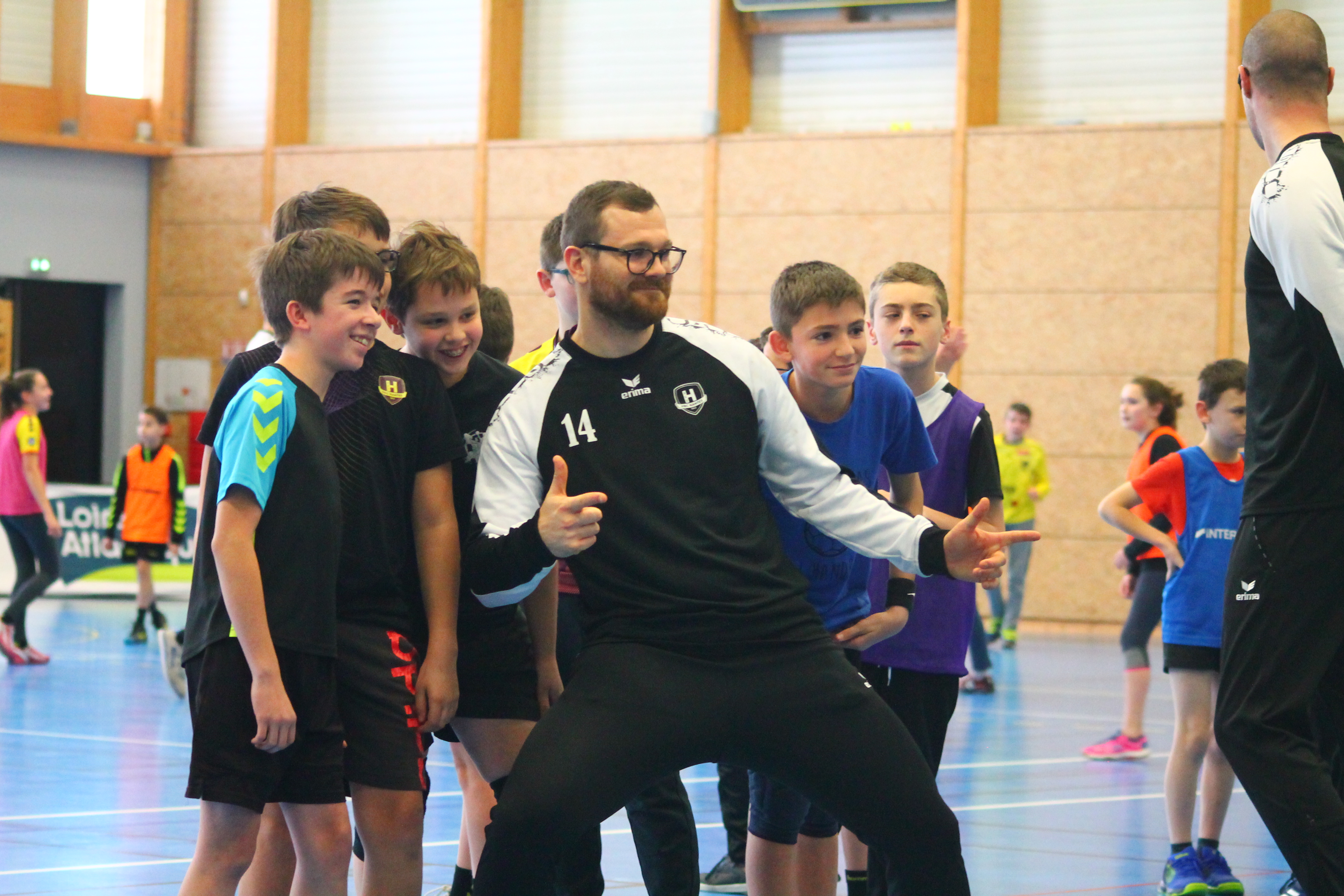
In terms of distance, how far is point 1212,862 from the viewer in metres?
5.16

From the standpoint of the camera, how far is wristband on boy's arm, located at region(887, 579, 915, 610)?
13.2 feet

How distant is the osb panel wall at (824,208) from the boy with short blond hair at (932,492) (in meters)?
11.7

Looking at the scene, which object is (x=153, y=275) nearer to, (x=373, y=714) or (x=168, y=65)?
(x=168, y=65)

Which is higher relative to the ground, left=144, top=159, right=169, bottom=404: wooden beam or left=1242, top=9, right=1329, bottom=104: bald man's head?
left=144, top=159, right=169, bottom=404: wooden beam

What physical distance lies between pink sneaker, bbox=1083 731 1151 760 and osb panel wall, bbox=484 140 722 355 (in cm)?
972

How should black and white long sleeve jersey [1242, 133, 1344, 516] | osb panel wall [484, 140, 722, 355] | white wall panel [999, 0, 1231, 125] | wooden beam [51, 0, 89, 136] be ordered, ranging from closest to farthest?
black and white long sleeve jersey [1242, 133, 1344, 516], white wall panel [999, 0, 1231, 125], osb panel wall [484, 140, 722, 355], wooden beam [51, 0, 89, 136]

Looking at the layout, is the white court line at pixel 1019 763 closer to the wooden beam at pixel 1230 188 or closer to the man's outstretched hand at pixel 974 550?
the man's outstretched hand at pixel 974 550

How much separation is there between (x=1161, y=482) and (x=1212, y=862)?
132 centimetres

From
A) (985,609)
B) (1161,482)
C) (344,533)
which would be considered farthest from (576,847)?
(985,609)

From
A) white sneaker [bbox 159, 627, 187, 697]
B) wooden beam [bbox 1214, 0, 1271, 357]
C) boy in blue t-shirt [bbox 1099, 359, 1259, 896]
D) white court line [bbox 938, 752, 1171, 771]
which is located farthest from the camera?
wooden beam [bbox 1214, 0, 1271, 357]

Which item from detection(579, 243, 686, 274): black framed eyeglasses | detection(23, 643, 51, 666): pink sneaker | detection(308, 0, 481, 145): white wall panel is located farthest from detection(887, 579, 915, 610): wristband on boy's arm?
detection(308, 0, 481, 145): white wall panel

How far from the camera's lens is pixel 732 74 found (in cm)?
1745

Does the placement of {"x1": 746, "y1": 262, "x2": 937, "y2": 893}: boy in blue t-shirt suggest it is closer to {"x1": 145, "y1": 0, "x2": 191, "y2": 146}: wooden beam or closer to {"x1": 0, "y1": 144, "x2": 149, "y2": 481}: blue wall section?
{"x1": 0, "y1": 144, "x2": 149, "y2": 481}: blue wall section

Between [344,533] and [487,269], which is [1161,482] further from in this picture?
[487,269]
